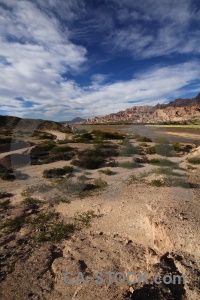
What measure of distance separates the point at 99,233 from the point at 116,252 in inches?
46.2

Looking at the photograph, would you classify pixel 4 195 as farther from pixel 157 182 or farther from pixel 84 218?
pixel 157 182

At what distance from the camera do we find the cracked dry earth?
4660 millimetres

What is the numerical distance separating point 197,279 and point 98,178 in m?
8.40

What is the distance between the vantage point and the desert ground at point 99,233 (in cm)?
482

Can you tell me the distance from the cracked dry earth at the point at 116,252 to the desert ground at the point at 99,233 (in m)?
0.02

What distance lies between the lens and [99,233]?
7.12 metres

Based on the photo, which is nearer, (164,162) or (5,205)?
(5,205)

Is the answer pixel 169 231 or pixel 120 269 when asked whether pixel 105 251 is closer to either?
pixel 120 269

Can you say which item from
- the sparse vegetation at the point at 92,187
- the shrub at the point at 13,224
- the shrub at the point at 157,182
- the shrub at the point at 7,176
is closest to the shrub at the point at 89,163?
the sparse vegetation at the point at 92,187

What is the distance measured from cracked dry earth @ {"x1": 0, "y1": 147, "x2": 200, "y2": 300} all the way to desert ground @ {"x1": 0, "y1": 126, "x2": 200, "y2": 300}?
22mm

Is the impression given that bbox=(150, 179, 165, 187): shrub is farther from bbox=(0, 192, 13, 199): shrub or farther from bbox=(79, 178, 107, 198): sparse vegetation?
bbox=(0, 192, 13, 199): shrub

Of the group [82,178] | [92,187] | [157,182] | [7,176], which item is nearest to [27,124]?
[7,176]

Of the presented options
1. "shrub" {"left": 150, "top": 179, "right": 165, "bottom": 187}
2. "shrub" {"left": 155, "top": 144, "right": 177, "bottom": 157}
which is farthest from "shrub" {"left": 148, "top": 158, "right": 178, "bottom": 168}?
"shrub" {"left": 150, "top": 179, "right": 165, "bottom": 187}

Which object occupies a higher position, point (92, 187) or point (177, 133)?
point (92, 187)
